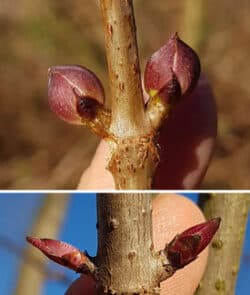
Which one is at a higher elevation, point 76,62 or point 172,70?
point 76,62

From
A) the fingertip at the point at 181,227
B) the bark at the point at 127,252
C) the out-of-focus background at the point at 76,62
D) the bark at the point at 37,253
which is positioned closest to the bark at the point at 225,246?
the fingertip at the point at 181,227

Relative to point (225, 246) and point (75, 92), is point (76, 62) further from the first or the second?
point (75, 92)

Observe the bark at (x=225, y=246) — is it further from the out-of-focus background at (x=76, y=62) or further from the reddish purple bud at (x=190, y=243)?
the out-of-focus background at (x=76, y=62)

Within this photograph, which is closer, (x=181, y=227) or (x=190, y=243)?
(x=190, y=243)

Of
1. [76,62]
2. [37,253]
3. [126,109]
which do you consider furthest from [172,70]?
[76,62]

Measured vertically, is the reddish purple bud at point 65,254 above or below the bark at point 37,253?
below
